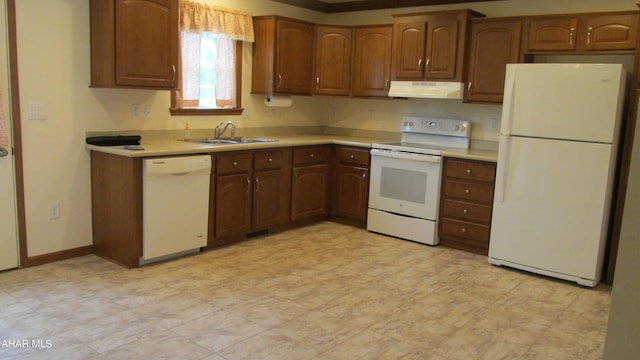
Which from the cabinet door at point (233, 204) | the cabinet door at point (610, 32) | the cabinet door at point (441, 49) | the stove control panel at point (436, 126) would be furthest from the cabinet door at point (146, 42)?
the cabinet door at point (610, 32)

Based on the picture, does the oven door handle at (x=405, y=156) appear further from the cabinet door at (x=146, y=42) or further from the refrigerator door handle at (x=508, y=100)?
the cabinet door at (x=146, y=42)

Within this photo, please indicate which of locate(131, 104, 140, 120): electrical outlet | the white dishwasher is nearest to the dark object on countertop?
locate(131, 104, 140, 120): electrical outlet

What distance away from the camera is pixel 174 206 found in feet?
13.9

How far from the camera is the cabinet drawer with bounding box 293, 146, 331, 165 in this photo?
5.39 m

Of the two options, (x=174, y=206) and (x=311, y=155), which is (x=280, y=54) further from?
(x=174, y=206)

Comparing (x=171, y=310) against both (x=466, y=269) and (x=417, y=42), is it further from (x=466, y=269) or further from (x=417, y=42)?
(x=417, y=42)

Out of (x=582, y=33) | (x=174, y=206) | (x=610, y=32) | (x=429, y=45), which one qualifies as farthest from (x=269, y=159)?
(x=610, y=32)

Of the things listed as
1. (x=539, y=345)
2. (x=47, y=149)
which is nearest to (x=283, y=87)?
(x=47, y=149)

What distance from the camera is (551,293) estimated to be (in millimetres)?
4004

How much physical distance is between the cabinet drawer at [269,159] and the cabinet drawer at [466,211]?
5.18 feet

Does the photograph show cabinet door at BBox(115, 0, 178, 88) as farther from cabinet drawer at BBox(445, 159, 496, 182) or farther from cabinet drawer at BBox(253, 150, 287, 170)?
cabinet drawer at BBox(445, 159, 496, 182)

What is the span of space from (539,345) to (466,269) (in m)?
1.36

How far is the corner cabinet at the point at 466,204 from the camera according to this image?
187 inches

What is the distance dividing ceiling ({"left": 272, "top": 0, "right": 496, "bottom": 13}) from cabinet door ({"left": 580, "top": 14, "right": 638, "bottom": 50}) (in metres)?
1.47
